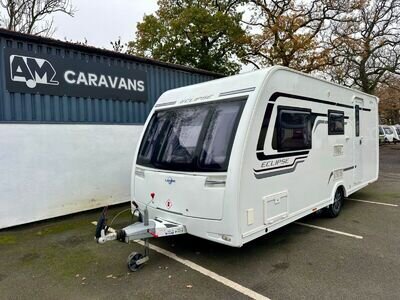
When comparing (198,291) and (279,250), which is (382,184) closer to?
(279,250)

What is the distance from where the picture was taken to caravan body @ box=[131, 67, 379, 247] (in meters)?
3.60

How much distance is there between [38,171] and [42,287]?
3378mm

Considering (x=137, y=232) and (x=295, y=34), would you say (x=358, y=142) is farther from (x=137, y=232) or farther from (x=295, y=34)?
(x=295, y=34)

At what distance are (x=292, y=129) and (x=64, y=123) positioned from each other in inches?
195

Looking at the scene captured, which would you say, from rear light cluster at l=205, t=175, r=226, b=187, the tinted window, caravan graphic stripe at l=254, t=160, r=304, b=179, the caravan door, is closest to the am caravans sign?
the tinted window

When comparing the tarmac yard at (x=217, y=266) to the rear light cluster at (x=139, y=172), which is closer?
the tarmac yard at (x=217, y=266)

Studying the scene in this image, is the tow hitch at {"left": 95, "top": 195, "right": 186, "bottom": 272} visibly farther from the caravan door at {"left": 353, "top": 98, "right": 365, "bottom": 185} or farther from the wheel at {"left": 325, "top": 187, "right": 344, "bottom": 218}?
the caravan door at {"left": 353, "top": 98, "right": 365, "bottom": 185}

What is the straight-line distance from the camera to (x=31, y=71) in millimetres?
6219

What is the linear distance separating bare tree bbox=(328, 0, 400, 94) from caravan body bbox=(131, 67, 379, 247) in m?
16.8

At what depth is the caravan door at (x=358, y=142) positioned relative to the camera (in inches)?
258

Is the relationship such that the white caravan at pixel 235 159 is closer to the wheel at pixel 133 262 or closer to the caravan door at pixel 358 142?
the wheel at pixel 133 262

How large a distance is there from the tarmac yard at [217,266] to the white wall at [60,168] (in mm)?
804

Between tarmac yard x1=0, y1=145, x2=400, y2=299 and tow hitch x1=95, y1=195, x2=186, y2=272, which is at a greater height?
tow hitch x1=95, y1=195, x2=186, y2=272

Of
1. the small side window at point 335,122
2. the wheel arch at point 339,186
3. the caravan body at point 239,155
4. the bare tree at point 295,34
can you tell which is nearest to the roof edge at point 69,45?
the caravan body at point 239,155
